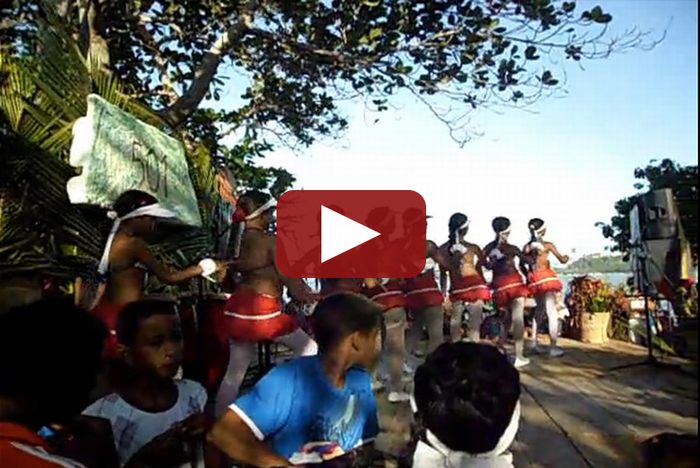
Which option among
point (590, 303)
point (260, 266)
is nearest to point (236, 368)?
point (260, 266)

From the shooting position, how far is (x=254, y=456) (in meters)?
1.40

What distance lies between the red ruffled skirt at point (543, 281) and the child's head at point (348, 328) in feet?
12.9

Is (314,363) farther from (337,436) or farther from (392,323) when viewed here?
(392,323)

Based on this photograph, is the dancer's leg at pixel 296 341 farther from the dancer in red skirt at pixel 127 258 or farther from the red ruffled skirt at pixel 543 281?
the red ruffled skirt at pixel 543 281

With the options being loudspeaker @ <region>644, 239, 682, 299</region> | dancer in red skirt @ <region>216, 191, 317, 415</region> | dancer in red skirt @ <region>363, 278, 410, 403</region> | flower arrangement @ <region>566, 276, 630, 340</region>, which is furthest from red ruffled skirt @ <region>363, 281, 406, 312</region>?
loudspeaker @ <region>644, 239, 682, 299</region>

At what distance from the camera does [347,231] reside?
2.60m

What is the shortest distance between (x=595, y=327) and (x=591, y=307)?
0.25 m

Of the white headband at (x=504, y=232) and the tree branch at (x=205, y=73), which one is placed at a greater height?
the tree branch at (x=205, y=73)

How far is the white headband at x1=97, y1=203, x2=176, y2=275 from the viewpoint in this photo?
8.50 feet

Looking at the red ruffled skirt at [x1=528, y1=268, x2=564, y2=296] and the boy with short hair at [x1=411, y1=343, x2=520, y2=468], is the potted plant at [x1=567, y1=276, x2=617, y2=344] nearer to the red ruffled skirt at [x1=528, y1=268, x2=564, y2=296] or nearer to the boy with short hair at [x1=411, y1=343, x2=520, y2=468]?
the red ruffled skirt at [x1=528, y1=268, x2=564, y2=296]

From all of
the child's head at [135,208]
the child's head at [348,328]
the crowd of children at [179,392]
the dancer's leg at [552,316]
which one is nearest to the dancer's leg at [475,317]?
the dancer's leg at [552,316]

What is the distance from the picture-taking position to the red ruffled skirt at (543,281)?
533 centimetres

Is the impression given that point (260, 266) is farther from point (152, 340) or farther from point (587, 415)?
point (587, 415)

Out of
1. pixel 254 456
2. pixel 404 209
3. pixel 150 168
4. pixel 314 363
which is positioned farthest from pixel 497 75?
pixel 254 456
